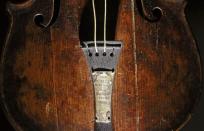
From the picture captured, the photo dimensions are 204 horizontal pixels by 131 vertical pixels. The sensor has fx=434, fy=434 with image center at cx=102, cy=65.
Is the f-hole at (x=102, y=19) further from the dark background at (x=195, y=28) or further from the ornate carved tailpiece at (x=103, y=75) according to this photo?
the dark background at (x=195, y=28)

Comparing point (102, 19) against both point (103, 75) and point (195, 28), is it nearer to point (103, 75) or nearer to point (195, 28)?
point (103, 75)

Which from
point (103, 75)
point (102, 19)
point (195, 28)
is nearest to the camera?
point (103, 75)

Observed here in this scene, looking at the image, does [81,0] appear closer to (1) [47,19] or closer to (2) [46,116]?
(1) [47,19]

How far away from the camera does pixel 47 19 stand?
116cm

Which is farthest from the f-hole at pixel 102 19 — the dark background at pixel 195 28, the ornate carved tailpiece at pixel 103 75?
the dark background at pixel 195 28

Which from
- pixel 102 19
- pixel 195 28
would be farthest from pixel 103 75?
pixel 195 28

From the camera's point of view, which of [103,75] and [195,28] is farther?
[195,28]

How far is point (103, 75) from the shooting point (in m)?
1.10

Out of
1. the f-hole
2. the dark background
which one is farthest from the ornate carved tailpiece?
the dark background

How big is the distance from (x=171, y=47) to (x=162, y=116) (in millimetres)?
188

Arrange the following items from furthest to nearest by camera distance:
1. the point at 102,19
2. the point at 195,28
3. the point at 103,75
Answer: the point at 195,28 → the point at 102,19 → the point at 103,75

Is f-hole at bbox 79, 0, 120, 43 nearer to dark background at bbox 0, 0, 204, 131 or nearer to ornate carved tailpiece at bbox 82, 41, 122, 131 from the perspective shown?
ornate carved tailpiece at bbox 82, 41, 122, 131

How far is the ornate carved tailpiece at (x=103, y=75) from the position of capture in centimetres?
110

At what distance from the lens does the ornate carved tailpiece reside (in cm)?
110
